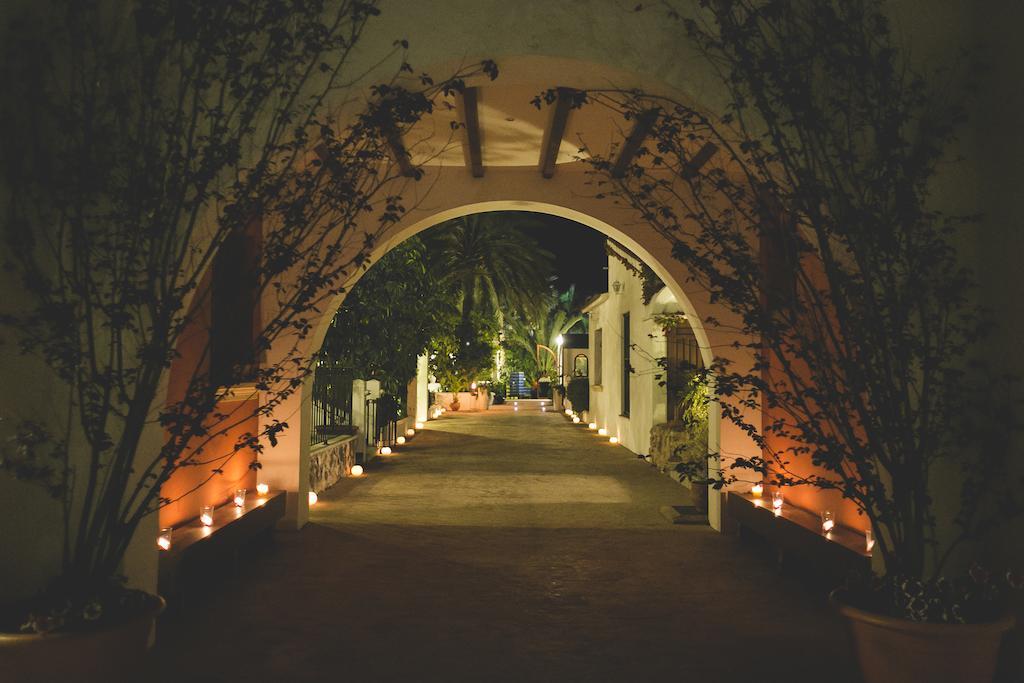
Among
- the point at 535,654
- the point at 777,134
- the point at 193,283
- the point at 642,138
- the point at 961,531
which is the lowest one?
the point at 535,654

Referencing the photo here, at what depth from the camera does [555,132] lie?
623cm

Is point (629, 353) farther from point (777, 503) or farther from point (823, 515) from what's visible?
point (823, 515)

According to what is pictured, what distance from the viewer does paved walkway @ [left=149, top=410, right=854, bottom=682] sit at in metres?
3.94

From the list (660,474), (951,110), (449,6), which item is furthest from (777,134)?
(660,474)

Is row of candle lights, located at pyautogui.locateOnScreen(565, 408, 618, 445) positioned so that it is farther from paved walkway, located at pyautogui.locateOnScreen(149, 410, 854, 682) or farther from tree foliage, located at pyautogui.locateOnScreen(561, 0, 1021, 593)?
tree foliage, located at pyautogui.locateOnScreen(561, 0, 1021, 593)

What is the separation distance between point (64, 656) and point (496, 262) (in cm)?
1444

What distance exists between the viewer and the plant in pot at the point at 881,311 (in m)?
3.22

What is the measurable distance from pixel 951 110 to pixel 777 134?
80cm

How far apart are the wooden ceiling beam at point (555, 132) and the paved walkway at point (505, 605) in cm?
307

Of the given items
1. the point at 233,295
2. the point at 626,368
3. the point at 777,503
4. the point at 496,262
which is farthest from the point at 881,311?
the point at 496,262

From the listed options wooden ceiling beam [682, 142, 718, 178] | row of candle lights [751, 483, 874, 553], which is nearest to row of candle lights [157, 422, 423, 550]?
row of candle lights [751, 483, 874, 553]

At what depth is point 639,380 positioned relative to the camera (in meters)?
12.4

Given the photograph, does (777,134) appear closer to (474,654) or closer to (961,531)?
(961,531)

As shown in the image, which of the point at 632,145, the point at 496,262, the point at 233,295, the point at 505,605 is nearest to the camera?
the point at 505,605
